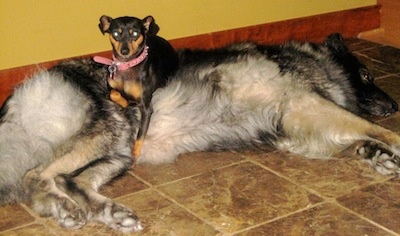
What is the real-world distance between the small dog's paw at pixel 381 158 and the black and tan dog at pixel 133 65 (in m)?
1.02

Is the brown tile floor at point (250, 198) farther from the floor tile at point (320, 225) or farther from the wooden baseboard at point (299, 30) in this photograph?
the wooden baseboard at point (299, 30)

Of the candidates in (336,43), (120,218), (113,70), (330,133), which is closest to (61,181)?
(120,218)

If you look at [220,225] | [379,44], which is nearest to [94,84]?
[220,225]

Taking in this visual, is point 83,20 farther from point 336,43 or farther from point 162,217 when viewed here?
point 162,217

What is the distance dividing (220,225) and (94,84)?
895 millimetres

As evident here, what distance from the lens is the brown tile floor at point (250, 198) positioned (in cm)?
234

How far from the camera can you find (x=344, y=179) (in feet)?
8.97

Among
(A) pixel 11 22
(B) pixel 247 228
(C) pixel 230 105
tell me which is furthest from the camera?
(A) pixel 11 22

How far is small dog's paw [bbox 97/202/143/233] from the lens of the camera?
7.68 ft

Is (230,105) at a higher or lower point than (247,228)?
higher

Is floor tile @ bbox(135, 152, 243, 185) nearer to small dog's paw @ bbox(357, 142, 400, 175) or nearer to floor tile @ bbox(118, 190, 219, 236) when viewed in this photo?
floor tile @ bbox(118, 190, 219, 236)

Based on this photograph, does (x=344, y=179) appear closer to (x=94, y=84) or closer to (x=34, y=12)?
(x=94, y=84)

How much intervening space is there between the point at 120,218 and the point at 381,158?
1.20 metres

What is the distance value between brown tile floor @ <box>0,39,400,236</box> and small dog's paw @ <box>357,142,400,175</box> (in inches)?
1.4
